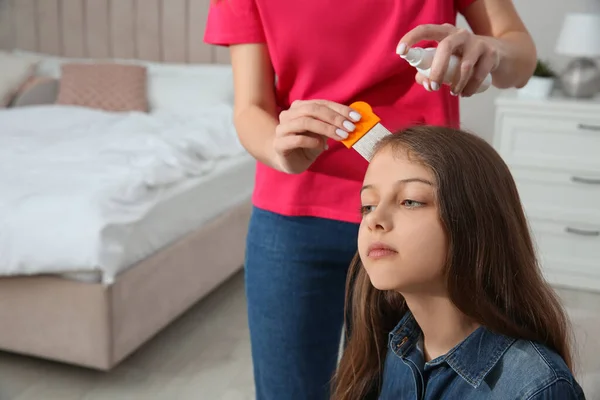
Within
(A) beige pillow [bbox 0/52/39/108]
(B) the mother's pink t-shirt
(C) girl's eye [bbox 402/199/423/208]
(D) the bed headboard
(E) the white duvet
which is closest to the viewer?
(C) girl's eye [bbox 402/199/423/208]

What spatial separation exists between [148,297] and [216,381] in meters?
0.34

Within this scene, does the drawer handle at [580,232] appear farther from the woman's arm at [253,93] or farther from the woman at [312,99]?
the woman's arm at [253,93]

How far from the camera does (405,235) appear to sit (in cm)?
80

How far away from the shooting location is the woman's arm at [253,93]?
988 mm

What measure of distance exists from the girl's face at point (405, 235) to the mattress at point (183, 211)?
1.28m

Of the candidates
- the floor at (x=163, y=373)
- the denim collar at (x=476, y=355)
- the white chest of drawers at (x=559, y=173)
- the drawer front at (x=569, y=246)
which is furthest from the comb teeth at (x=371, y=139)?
the drawer front at (x=569, y=246)

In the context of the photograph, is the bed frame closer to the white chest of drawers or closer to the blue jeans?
the blue jeans

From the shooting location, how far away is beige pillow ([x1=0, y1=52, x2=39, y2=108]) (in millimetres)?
3490

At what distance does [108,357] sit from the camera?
202 cm

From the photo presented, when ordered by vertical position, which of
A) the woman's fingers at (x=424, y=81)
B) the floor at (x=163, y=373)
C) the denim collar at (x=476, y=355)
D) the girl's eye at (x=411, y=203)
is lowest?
the floor at (x=163, y=373)

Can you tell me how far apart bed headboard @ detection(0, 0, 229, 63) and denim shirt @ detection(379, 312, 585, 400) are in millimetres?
2877

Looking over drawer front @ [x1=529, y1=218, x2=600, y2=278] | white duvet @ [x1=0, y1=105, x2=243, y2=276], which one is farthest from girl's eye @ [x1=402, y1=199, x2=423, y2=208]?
drawer front @ [x1=529, y1=218, x2=600, y2=278]

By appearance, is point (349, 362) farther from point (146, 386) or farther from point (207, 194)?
point (207, 194)

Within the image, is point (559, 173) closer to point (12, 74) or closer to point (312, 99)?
point (312, 99)
